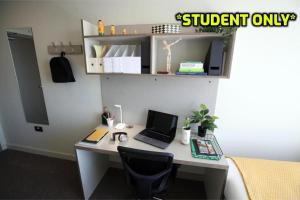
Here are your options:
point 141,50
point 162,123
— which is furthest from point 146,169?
point 141,50

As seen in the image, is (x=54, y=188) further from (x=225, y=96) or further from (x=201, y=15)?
(x=201, y=15)

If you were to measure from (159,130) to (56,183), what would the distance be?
1.55 meters

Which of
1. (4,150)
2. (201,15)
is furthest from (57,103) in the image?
(201,15)

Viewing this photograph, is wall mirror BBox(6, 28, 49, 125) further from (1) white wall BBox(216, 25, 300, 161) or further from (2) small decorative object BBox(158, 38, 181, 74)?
(1) white wall BBox(216, 25, 300, 161)

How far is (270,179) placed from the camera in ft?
3.66

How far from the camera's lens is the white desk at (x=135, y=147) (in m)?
1.16

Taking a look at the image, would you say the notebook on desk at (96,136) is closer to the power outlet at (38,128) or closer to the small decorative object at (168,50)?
the small decorative object at (168,50)

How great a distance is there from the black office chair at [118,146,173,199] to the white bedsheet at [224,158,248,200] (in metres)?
0.52

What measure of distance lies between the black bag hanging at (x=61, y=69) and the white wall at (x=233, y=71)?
0.34ft

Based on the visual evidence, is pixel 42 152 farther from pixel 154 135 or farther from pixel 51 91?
pixel 154 135

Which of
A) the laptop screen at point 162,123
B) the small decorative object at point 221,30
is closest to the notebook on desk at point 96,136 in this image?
the laptop screen at point 162,123

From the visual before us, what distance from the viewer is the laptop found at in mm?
1426

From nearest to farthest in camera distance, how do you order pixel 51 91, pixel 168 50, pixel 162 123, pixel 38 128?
pixel 168 50 → pixel 162 123 → pixel 51 91 → pixel 38 128

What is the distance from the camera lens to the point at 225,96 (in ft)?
5.11
